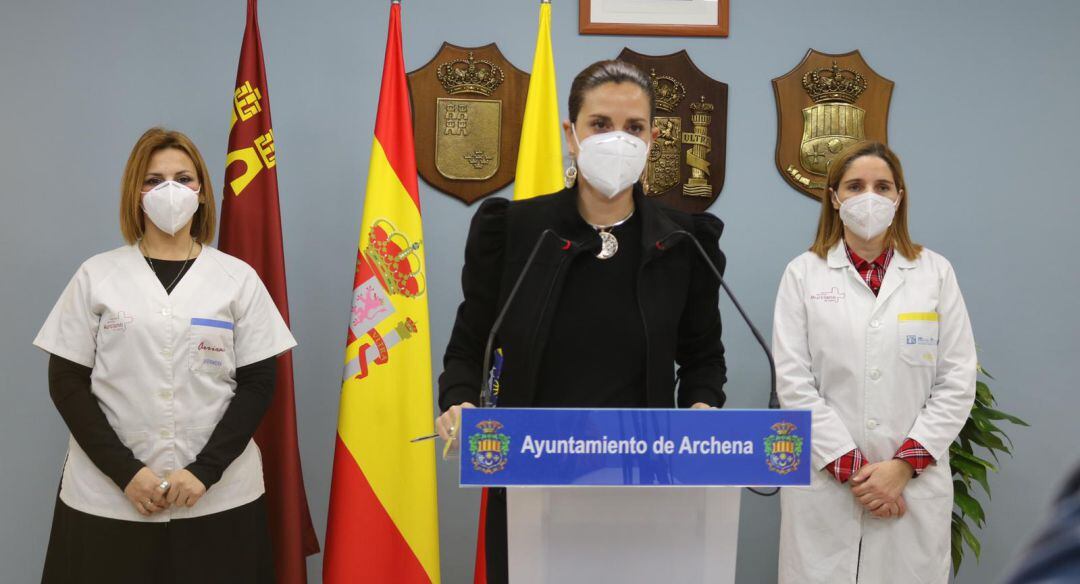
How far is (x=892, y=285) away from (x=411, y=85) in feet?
6.08

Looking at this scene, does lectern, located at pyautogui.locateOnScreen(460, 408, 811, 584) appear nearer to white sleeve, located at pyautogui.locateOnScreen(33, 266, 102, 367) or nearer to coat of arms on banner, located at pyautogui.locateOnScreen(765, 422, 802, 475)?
coat of arms on banner, located at pyautogui.locateOnScreen(765, 422, 802, 475)

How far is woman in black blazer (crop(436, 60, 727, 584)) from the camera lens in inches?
59.1

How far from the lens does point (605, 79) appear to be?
62.5 inches

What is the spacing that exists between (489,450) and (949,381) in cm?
182

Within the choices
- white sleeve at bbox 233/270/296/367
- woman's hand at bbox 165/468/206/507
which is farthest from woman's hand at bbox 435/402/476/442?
white sleeve at bbox 233/270/296/367

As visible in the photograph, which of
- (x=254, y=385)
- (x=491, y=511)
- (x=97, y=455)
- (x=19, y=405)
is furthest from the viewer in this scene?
(x=19, y=405)

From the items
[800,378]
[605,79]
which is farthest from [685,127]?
[605,79]

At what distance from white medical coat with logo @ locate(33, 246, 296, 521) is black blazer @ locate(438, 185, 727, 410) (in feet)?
3.47

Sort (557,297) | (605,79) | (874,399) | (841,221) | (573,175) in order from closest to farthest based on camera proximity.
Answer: (557,297) < (605,79) < (573,175) < (874,399) < (841,221)

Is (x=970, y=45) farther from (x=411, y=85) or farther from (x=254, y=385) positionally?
(x=254, y=385)

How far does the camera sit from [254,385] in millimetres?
2436

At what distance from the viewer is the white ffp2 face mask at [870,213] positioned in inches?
98.3

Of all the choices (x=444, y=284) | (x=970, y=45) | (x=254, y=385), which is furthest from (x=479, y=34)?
(x=970, y=45)

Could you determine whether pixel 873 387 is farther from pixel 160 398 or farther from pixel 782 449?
pixel 160 398
